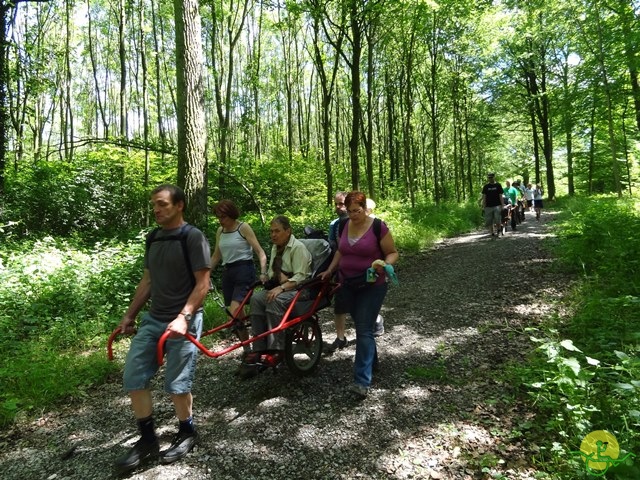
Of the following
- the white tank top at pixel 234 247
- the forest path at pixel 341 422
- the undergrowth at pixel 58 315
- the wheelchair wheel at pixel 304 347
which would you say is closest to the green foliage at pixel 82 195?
the undergrowth at pixel 58 315

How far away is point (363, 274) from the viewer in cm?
386

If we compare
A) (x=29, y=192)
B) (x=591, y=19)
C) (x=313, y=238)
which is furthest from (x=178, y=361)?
(x=591, y=19)

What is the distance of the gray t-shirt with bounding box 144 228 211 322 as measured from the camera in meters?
2.96

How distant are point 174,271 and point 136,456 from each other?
1.42m

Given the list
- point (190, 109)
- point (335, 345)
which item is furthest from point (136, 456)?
point (190, 109)

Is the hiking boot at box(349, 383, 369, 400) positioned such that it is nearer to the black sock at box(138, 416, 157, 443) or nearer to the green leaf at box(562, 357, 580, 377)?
the green leaf at box(562, 357, 580, 377)

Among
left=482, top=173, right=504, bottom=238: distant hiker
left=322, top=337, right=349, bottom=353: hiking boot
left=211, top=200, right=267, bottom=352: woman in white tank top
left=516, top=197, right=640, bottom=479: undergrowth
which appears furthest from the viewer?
left=482, top=173, right=504, bottom=238: distant hiker

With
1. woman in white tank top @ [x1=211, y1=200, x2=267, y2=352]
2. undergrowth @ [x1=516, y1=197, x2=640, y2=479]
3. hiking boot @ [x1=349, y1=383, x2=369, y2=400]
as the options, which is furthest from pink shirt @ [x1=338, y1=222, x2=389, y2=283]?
undergrowth @ [x1=516, y1=197, x2=640, y2=479]

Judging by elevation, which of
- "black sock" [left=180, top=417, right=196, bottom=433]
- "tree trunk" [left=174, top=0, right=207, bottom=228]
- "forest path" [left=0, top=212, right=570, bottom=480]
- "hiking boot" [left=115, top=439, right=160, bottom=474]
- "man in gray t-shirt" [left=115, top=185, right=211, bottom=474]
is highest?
"tree trunk" [left=174, top=0, right=207, bottom=228]

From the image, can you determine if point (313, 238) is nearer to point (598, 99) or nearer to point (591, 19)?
point (591, 19)

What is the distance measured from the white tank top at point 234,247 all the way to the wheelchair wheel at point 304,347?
1.14 meters

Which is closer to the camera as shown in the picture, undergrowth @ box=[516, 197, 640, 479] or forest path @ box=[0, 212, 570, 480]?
undergrowth @ box=[516, 197, 640, 479]

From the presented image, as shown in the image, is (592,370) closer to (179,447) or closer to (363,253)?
(363,253)

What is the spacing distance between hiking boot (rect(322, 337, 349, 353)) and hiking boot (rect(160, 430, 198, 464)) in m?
2.12
